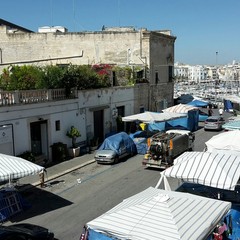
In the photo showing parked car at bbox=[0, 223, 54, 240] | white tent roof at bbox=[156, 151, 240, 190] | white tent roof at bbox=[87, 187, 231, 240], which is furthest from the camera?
white tent roof at bbox=[156, 151, 240, 190]

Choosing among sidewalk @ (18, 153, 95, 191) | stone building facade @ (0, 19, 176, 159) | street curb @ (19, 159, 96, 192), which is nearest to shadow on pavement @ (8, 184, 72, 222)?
street curb @ (19, 159, 96, 192)

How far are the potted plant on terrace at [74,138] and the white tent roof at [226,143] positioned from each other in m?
9.36

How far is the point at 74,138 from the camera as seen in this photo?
25.2 meters

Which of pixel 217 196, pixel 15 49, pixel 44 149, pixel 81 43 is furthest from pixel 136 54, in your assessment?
pixel 217 196

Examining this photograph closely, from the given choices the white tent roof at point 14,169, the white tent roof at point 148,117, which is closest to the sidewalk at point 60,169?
the white tent roof at point 14,169

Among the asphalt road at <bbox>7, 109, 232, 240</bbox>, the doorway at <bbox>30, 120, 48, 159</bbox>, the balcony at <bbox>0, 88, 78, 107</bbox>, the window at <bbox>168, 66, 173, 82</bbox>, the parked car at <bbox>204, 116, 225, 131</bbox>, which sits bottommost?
the asphalt road at <bbox>7, 109, 232, 240</bbox>

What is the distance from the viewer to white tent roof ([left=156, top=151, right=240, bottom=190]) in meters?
12.9

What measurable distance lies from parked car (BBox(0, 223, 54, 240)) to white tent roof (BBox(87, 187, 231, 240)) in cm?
232

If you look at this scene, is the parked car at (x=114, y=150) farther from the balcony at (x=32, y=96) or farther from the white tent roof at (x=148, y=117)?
the balcony at (x=32, y=96)

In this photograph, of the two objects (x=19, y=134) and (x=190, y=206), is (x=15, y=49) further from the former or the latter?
(x=190, y=206)

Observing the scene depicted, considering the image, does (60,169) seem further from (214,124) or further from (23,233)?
(214,124)

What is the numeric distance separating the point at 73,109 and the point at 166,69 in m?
19.9

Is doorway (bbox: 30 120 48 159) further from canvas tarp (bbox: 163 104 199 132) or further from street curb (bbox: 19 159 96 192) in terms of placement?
canvas tarp (bbox: 163 104 199 132)

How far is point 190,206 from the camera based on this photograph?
32.5 ft
